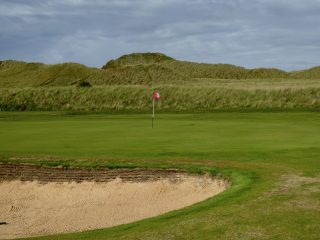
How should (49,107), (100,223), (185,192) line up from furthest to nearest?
1. (49,107)
2. (185,192)
3. (100,223)

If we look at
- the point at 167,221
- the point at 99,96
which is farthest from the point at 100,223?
the point at 99,96

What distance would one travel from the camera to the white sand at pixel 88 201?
11781 mm

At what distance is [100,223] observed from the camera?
11.7m

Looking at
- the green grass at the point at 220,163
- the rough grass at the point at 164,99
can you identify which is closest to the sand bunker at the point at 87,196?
the green grass at the point at 220,163

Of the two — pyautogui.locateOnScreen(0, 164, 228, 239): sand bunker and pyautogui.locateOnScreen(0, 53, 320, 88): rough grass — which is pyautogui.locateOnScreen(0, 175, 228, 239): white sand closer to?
pyautogui.locateOnScreen(0, 164, 228, 239): sand bunker

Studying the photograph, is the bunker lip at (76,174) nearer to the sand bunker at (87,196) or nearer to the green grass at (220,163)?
the sand bunker at (87,196)

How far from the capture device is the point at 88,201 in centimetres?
1355

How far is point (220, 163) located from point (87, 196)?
3776 millimetres

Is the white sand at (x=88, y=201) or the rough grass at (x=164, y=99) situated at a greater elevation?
the rough grass at (x=164, y=99)

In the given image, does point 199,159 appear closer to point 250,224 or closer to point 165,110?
point 250,224

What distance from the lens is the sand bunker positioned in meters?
11.9

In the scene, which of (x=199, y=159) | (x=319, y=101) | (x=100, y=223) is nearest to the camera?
(x=100, y=223)

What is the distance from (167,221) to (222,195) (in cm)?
230

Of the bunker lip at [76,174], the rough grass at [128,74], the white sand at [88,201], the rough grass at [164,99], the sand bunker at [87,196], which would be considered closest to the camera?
the white sand at [88,201]
